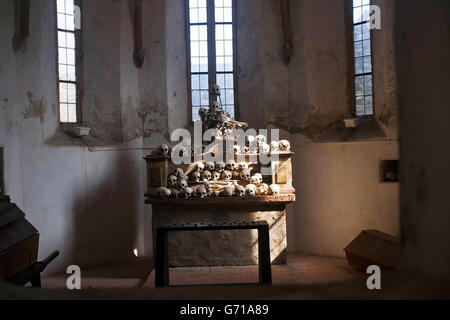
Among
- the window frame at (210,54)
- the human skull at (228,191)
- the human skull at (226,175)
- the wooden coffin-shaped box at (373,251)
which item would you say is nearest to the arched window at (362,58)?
the window frame at (210,54)

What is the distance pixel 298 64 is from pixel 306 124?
1.44m

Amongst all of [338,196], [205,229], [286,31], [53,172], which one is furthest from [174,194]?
[286,31]

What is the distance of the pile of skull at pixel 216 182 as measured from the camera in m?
8.37

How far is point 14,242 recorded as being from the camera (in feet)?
14.0

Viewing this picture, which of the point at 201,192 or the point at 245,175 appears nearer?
the point at 201,192

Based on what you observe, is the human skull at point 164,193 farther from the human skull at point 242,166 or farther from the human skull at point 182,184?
the human skull at point 242,166

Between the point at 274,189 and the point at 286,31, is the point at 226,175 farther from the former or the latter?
the point at 286,31

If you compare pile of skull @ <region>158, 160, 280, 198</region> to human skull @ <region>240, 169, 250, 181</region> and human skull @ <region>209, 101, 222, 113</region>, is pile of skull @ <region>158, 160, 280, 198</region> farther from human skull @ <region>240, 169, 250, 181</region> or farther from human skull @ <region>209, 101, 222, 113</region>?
human skull @ <region>209, 101, 222, 113</region>

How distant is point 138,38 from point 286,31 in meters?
3.50

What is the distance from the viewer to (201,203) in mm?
8352

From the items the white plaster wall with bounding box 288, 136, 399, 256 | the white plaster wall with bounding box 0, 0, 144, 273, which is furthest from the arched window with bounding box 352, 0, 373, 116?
the white plaster wall with bounding box 0, 0, 144, 273

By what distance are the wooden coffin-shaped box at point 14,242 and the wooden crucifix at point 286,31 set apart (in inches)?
297

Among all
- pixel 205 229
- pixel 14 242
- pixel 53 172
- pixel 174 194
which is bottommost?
pixel 205 229

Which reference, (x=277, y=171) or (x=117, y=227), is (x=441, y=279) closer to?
(x=277, y=171)
